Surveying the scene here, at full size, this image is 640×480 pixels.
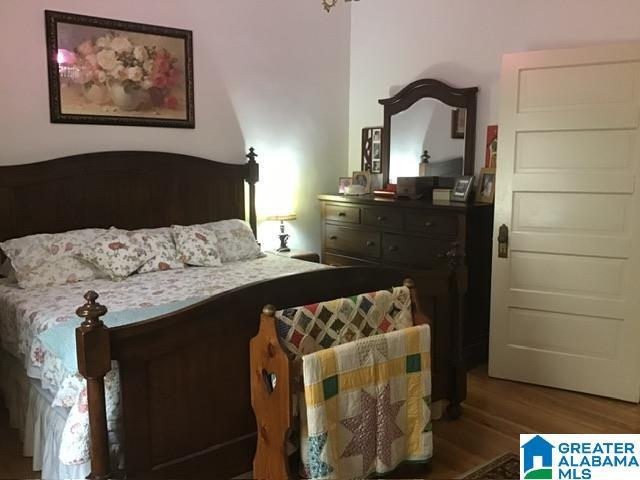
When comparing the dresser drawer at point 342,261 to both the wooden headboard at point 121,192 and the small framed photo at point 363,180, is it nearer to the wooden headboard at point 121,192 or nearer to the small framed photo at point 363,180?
the small framed photo at point 363,180

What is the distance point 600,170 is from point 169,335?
7.94 feet

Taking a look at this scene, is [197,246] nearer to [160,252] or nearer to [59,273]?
[160,252]

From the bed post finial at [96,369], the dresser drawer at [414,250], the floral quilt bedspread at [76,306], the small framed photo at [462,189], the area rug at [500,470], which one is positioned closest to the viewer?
the bed post finial at [96,369]

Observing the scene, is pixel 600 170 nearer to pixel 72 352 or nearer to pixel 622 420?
pixel 622 420

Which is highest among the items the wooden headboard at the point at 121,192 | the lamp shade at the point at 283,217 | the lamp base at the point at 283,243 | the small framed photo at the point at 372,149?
the small framed photo at the point at 372,149

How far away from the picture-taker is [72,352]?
209 centimetres

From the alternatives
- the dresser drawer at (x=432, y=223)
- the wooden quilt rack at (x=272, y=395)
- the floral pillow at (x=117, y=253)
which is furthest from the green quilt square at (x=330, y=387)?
the dresser drawer at (x=432, y=223)

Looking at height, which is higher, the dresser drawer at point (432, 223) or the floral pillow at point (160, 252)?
the dresser drawer at point (432, 223)

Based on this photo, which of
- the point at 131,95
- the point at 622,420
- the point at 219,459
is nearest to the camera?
the point at 219,459

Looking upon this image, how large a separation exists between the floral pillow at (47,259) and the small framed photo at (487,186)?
242cm

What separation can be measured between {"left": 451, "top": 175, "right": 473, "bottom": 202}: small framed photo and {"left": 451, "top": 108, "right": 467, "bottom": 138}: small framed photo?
0.35 m

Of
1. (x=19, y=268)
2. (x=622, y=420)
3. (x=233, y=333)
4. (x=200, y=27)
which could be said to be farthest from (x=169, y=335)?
(x=200, y=27)

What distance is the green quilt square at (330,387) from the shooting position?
2.07 meters

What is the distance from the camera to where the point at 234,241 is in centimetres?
377
